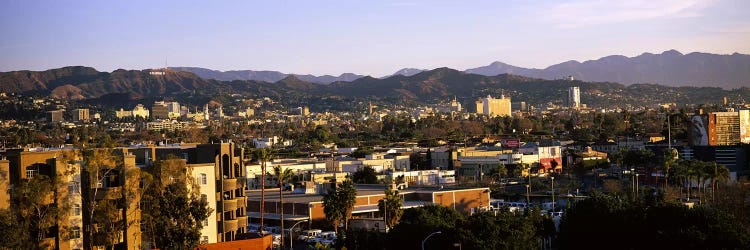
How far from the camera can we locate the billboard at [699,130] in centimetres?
8988

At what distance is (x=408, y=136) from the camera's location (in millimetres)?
131250

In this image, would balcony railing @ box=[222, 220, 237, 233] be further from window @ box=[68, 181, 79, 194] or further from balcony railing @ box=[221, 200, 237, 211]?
window @ box=[68, 181, 79, 194]

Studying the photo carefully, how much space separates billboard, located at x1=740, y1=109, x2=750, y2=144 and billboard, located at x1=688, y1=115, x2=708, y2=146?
7088mm

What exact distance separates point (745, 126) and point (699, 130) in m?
10.8

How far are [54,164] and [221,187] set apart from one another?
7478 millimetres

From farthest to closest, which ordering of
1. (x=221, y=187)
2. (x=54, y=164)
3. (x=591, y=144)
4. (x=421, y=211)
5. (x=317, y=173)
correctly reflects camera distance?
(x=591, y=144), (x=317, y=173), (x=421, y=211), (x=221, y=187), (x=54, y=164)

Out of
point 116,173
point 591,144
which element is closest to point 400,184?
point 116,173

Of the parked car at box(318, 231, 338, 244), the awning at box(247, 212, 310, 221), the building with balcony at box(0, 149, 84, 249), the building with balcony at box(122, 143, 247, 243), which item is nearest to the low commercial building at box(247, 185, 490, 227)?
the awning at box(247, 212, 310, 221)

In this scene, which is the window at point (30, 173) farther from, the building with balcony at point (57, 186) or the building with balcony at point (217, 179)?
the building with balcony at point (217, 179)

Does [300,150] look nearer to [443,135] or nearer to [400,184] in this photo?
[443,135]

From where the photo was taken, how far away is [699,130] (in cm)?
9038

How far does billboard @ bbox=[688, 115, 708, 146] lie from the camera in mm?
89875

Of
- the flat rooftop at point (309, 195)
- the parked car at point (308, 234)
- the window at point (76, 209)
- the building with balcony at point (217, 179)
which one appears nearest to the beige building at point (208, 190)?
the building with balcony at point (217, 179)

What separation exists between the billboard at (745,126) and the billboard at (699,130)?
23.3 feet
